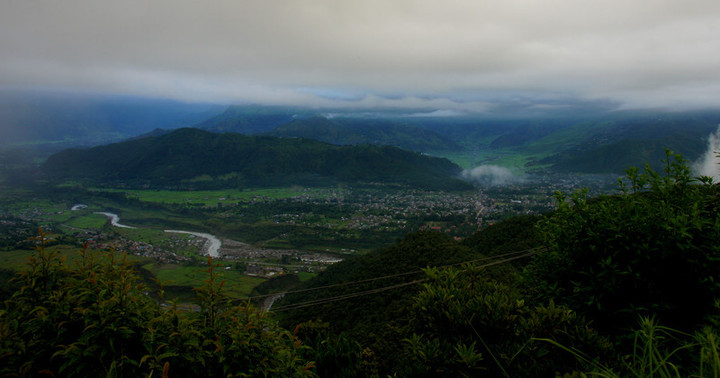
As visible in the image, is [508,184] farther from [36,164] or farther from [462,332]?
[36,164]

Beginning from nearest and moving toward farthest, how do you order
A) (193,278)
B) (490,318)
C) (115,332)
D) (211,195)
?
(115,332) → (490,318) → (193,278) → (211,195)

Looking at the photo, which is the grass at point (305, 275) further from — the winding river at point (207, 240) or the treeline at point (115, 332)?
the treeline at point (115, 332)

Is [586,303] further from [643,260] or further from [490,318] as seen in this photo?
[490,318]

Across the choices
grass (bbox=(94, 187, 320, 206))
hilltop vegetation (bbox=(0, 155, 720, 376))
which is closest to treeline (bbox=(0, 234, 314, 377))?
hilltop vegetation (bbox=(0, 155, 720, 376))

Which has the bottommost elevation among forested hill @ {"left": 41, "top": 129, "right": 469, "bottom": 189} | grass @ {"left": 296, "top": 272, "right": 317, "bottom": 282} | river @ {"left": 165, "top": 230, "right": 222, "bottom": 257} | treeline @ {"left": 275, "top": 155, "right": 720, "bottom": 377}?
river @ {"left": 165, "top": 230, "right": 222, "bottom": 257}

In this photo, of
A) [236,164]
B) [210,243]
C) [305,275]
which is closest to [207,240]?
[210,243]

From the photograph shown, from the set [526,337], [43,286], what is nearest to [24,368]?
[43,286]

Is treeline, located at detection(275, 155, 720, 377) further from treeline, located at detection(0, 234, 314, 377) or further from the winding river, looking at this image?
the winding river

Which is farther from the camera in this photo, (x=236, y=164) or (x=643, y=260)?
(x=236, y=164)

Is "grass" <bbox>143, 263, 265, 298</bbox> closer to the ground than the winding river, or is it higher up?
higher up

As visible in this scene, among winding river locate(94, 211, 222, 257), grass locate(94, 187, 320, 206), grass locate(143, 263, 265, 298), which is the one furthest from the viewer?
grass locate(94, 187, 320, 206)
